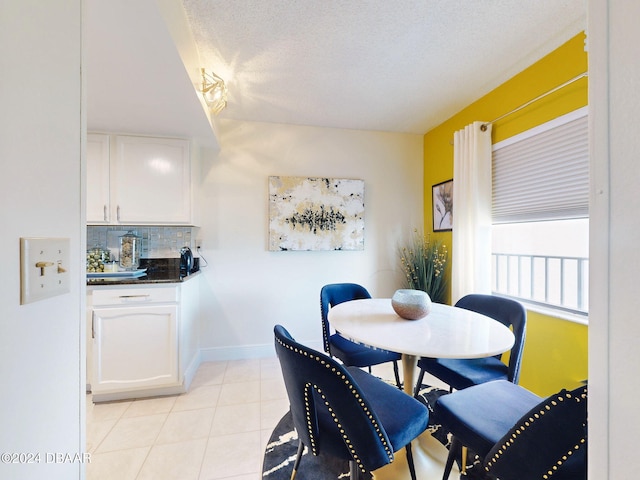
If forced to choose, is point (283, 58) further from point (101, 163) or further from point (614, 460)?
point (614, 460)

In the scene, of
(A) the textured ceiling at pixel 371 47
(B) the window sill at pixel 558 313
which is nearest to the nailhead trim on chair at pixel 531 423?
(B) the window sill at pixel 558 313

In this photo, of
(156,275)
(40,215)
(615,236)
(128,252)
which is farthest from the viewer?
(128,252)

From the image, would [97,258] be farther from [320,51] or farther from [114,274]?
[320,51]

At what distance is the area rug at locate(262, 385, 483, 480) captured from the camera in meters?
1.36

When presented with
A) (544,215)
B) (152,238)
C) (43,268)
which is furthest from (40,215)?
(544,215)

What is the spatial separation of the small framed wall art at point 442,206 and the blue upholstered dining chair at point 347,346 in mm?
1159

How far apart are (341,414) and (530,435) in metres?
0.60

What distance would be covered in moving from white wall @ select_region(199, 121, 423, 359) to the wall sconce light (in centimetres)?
77

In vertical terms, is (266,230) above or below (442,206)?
below

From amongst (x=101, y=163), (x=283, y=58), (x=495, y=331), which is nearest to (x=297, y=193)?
(x=283, y=58)

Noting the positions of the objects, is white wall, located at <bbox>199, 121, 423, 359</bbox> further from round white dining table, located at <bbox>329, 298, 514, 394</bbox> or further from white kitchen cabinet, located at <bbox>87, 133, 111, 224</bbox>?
round white dining table, located at <bbox>329, 298, 514, 394</bbox>

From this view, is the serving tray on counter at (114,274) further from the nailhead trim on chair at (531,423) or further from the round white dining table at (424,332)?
the nailhead trim on chair at (531,423)

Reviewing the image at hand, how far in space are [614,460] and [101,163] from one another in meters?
3.04

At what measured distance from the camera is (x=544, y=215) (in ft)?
5.97
